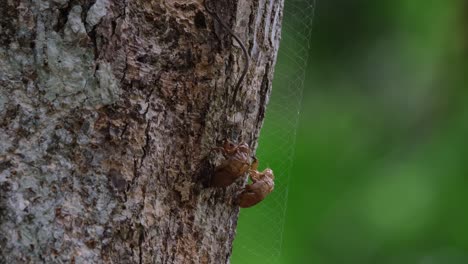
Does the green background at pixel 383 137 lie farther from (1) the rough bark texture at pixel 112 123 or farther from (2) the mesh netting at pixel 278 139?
(1) the rough bark texture at pixel 112 123

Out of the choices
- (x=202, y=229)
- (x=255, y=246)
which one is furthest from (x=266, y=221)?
(x=202, y=229)

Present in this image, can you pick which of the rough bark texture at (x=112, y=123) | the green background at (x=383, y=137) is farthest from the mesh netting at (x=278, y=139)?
the rough bark texture at (x=112, y=123)

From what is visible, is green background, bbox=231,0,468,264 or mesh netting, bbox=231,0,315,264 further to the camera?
green background, bbox=231,0,468,264

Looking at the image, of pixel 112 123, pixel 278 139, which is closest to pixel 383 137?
pixel 278 139

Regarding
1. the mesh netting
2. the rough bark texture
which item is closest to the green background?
the mesh netting

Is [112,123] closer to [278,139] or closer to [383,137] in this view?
[278,139]

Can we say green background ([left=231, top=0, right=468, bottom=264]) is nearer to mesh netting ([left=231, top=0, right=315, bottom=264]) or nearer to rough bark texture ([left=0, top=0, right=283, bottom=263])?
mesh netting ([left=231, top=0, right=315, bottom=264])

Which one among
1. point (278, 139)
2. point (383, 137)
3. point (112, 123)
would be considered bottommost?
point (383, 137)
